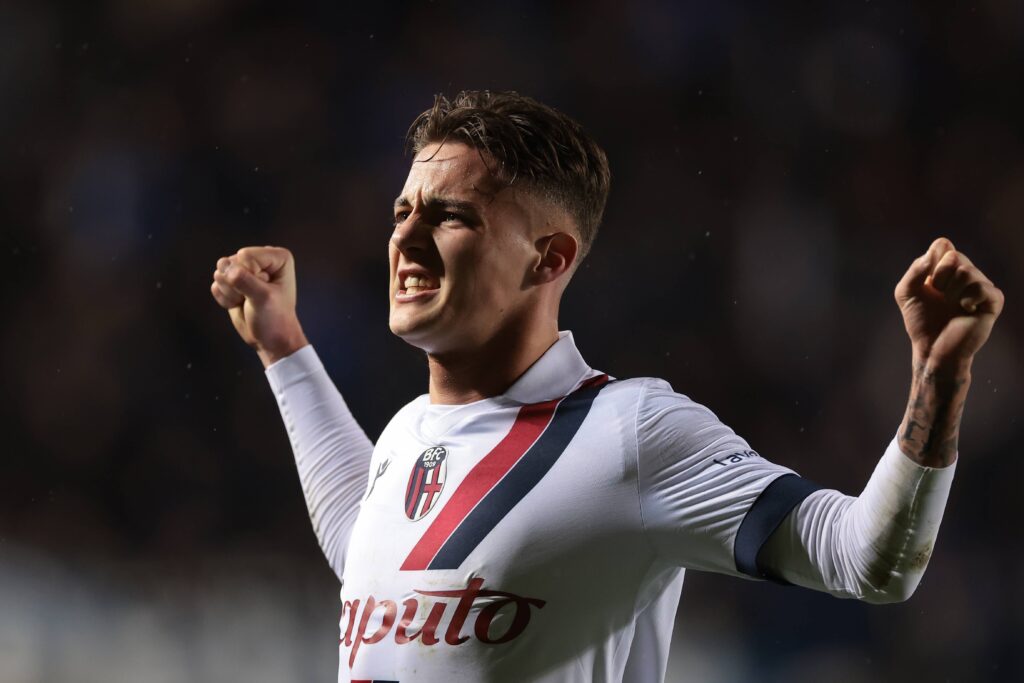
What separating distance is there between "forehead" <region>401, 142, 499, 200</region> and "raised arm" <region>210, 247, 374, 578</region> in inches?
22.4

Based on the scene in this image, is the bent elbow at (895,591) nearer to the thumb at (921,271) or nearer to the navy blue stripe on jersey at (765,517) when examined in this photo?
the navy blue stripe on jersey at (765,517)

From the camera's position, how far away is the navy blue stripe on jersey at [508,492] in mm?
1530

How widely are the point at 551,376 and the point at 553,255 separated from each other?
206 millimetres

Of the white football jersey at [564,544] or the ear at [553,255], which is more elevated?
the ear at [553,255]

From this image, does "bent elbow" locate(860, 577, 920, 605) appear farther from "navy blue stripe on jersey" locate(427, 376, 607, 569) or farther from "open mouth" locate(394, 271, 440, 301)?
"open mouth" locate(394, 271, 440, 301)

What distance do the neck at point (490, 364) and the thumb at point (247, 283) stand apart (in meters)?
0.58

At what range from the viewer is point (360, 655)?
160cm

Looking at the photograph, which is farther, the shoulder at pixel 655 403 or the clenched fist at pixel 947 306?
the shoulder at pixel 655 403

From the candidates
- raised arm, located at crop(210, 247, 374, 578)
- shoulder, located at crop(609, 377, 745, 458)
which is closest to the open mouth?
shoulder, located at crop(609, 377, 745, 458)

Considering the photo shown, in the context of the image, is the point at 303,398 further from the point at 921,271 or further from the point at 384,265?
the point at 384,265

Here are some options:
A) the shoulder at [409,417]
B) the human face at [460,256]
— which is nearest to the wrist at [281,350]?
the shoulder at [409,417]

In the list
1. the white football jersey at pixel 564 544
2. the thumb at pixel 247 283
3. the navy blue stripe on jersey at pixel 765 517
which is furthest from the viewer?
the thumb at pixel 247 283

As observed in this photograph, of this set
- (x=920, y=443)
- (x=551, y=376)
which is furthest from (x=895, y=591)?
(x=551, y=376)

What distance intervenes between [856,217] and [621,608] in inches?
103
